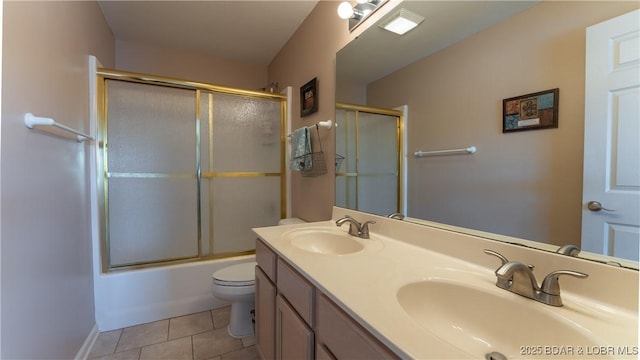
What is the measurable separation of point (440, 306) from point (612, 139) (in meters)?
0.64

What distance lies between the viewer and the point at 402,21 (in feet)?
4.15

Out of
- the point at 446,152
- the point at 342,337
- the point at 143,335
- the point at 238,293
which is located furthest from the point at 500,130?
the point at 143,335

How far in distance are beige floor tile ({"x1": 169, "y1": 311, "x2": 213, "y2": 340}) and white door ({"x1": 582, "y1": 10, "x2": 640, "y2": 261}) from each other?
221 centimetres

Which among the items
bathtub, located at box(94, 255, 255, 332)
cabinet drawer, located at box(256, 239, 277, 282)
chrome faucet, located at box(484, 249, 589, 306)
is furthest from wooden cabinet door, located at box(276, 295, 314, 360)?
bathtub, located at box(94, 255, 255, 332)

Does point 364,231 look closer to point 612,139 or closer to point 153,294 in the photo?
point 612,139

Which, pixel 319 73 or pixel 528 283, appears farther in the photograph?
pixel 319 73

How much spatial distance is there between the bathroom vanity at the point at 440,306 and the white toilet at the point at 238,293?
630mm

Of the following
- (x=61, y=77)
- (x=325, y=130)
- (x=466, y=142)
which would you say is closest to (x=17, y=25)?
(x=61, y=77)

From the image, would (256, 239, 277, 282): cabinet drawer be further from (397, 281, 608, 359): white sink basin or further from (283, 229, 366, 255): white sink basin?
(397, 281, 608, 359): white sink basin

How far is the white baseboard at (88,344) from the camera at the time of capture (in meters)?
1.50

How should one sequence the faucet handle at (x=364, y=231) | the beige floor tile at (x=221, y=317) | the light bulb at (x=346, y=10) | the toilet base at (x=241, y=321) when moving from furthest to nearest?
1. the beige floor tile at (x=221, y=317)
2. the toilet base at (x=241, y=321)
3. the light bulb at (x=346, y=10)
4. the faucet handle at (x=364, y=231)

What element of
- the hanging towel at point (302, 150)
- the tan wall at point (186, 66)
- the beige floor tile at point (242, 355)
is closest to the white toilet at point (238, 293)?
the beige floor tile at point (242, 355)

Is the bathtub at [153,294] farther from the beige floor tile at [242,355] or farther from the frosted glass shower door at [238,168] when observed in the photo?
the beige floor tile at [242,355]

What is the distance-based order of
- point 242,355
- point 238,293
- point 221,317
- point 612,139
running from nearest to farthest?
point 612,139 → point 242,355 → point 238,293 → point 221,317
